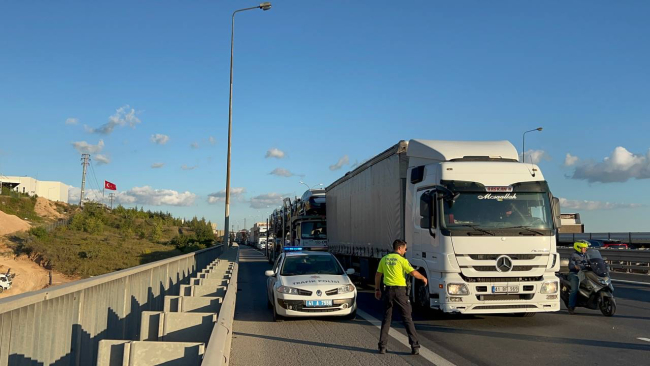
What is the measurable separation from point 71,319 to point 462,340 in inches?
233

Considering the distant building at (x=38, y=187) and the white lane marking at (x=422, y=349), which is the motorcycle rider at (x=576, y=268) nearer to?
the white lane marking at (x=422, y=349)

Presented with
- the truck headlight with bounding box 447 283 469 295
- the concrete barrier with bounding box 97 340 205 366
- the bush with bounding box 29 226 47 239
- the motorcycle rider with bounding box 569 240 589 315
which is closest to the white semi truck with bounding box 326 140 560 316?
the truck headlight with bounding box 447 283 469 295

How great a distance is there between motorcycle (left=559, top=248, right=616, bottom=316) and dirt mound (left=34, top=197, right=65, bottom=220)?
3452 inches

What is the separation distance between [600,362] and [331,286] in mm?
5032

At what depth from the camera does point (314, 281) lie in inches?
438

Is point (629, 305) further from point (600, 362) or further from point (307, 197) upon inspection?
point (307, 197)

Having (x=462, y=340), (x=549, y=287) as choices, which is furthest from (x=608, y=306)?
(x=462, y=340)

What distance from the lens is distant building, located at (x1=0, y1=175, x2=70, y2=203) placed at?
113 meters

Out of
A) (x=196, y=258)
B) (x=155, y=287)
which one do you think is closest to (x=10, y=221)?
(x=196, y=258)

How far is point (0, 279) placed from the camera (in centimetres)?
2703

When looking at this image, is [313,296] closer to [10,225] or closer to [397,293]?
[397,293]

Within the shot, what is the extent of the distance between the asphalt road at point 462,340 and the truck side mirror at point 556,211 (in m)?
1.90

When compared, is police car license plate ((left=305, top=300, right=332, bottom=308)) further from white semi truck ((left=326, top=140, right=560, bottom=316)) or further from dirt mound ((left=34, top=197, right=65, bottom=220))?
dirt mound ((left=34, top=197, right=65, bottom=220))

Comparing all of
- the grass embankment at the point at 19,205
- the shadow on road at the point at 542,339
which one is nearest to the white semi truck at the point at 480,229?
the shadow on road at the point at 542,339
